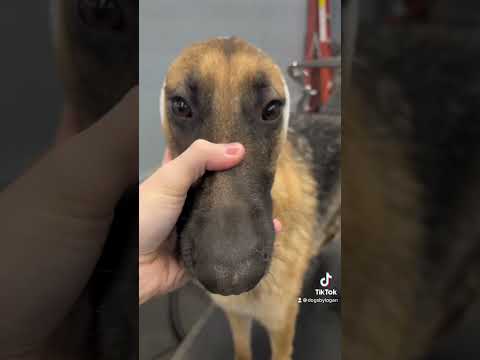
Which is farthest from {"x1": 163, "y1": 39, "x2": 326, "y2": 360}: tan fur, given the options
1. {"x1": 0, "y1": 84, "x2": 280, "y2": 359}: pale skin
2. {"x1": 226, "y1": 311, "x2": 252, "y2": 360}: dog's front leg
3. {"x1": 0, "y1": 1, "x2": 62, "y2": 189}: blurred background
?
{"x1": 0, "y1": 1, "x2": 62, "y2": 189}: blurred background

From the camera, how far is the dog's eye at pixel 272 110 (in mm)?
804

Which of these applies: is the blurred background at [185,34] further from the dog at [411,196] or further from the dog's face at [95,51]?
the dog at [411,196]

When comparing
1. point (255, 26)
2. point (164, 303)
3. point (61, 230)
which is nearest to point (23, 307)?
point (61, 230)

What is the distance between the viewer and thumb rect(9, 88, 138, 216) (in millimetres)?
811

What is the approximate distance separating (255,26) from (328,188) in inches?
13.9

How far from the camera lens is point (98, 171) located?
81 centimetres

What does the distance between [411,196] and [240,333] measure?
47cm

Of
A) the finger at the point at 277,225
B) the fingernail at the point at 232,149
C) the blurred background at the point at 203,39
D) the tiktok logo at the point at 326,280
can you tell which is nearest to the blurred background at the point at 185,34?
the blurred background at the point at 203,39

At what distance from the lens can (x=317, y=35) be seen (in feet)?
2.71

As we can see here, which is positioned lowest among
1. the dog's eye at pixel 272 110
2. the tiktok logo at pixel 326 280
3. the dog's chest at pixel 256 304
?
the dog's chest at pixel 256 304

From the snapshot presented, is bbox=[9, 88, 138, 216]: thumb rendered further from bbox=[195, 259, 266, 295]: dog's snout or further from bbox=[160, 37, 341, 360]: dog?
bbox=[195, 259, 266, 295]: dog's snout

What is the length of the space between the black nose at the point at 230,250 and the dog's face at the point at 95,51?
0.32m

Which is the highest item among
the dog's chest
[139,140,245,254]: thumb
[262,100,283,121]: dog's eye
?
[262,100,283,121]: dog's eye

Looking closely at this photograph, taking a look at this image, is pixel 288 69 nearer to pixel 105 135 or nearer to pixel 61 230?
pixel 105 135
